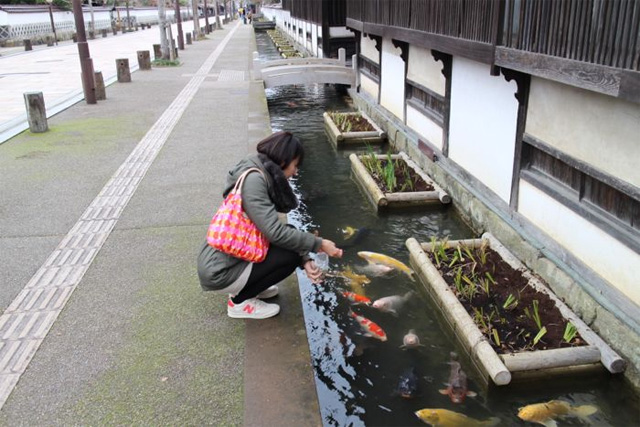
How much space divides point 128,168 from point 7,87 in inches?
482

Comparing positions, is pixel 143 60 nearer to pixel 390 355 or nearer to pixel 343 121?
pixel 343 121

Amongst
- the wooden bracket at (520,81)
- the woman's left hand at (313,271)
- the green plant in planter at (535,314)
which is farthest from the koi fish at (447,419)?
the wooden bracket at (520,81)

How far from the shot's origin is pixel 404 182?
850 cm

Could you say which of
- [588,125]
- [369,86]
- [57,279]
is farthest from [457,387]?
[369,86]

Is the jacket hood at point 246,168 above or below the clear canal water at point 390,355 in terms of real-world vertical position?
above

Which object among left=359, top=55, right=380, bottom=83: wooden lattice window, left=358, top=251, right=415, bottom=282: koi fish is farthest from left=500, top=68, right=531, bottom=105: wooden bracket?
left=359, top=55, right=380, bottom=83: wooden lattice window

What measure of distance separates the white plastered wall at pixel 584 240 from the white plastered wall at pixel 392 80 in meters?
5.61

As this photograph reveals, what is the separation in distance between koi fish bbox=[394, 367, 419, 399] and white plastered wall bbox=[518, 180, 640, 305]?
1.72 metres

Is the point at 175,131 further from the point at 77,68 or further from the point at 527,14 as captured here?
the point at 77,68

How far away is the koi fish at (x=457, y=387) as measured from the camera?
420 centimetres

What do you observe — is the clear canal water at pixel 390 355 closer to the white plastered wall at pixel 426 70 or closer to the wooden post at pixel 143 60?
the white plastered wall at pixel 426 70

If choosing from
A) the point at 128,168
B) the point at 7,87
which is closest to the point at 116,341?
the point at 128,168

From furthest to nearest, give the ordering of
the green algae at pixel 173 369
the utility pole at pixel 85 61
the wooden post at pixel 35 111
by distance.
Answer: the utility pole at pixel 85 61, the wooden post at pixel 35 111, the green algae at pixel 173 369

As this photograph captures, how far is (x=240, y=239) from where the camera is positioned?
405 centimetres
